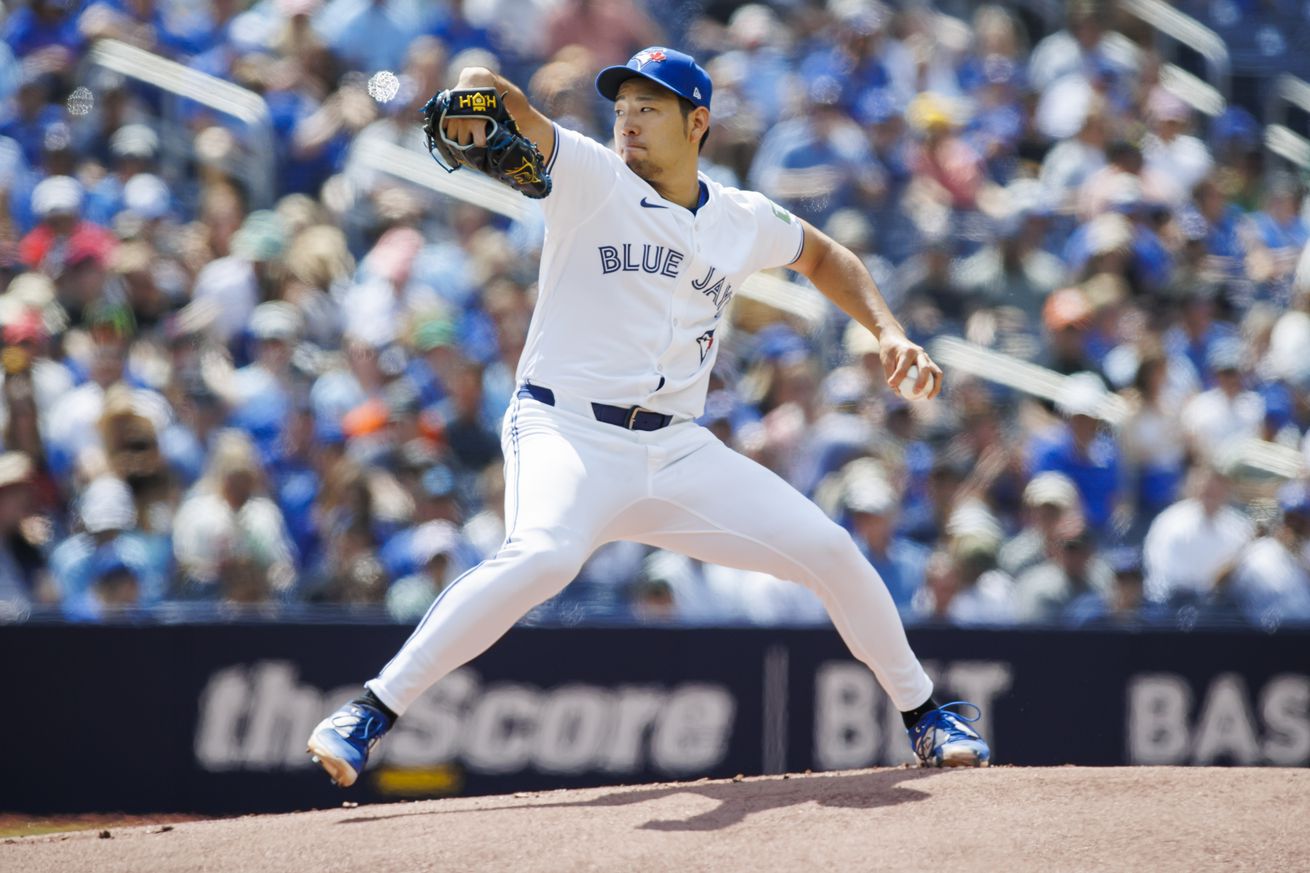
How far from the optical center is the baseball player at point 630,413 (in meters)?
4.33

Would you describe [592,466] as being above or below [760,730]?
above

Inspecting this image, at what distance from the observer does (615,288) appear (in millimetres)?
4551

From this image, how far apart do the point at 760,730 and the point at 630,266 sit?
3466 mm

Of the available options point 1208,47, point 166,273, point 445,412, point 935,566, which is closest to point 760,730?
point 935,566

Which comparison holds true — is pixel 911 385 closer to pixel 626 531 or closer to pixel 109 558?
pixel 626 531

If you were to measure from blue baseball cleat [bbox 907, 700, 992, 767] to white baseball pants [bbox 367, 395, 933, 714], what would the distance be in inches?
3.0

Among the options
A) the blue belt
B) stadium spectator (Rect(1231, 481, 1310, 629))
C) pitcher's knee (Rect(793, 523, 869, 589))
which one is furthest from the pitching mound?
stadium spectator (Rect(1231, 481, 1310, 629))

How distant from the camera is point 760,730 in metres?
Result: 7.51

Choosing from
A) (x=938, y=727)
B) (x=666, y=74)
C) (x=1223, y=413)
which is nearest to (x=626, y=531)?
(x=938, y=727)

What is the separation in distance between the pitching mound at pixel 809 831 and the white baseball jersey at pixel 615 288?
1092mm

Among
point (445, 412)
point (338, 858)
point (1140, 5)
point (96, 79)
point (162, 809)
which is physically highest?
point (1140, 5)

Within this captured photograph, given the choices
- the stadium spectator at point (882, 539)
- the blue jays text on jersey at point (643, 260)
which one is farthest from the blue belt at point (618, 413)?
the stadium spectator at point (882, 539)

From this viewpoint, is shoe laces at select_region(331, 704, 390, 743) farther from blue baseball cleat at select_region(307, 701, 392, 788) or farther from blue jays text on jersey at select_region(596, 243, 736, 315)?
blue jays text on jersey at select_region(596, 243, 736, 315)

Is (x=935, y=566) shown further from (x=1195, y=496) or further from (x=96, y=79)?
(x=96, y=79)
